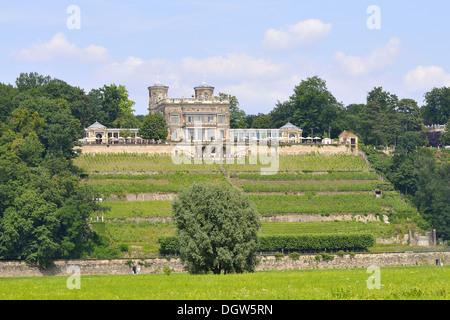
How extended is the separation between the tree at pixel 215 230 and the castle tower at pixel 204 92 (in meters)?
65.4

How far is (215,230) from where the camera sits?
46000 millimetres

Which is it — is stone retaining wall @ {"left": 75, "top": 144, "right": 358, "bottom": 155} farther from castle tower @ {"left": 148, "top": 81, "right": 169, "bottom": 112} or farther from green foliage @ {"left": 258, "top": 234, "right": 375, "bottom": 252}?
green foliage @ {"left": 258, "top": 234, "right": 375, "bottom": 252}

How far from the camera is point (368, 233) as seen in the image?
7338 centimetres

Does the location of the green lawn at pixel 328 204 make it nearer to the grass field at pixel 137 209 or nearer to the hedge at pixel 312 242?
the hedge at pixel 312 242

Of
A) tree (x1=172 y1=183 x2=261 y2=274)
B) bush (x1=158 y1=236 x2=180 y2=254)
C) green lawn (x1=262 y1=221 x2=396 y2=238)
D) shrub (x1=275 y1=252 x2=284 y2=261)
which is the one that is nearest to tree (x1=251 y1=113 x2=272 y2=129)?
green lawn (x1=262 y1=221 x2=396 y2=238)

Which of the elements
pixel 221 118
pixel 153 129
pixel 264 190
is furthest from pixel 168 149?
pixel 264 190

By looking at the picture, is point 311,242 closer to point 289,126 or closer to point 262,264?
point 262,264

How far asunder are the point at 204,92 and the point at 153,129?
519 inches

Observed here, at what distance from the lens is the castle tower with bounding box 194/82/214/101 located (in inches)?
4446

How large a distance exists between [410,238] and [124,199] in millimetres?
27251

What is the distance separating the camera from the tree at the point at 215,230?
148ft

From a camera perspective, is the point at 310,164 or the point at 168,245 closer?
the point at 168,245

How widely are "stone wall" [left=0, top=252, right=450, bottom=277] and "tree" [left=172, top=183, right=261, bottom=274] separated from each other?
716 inches
